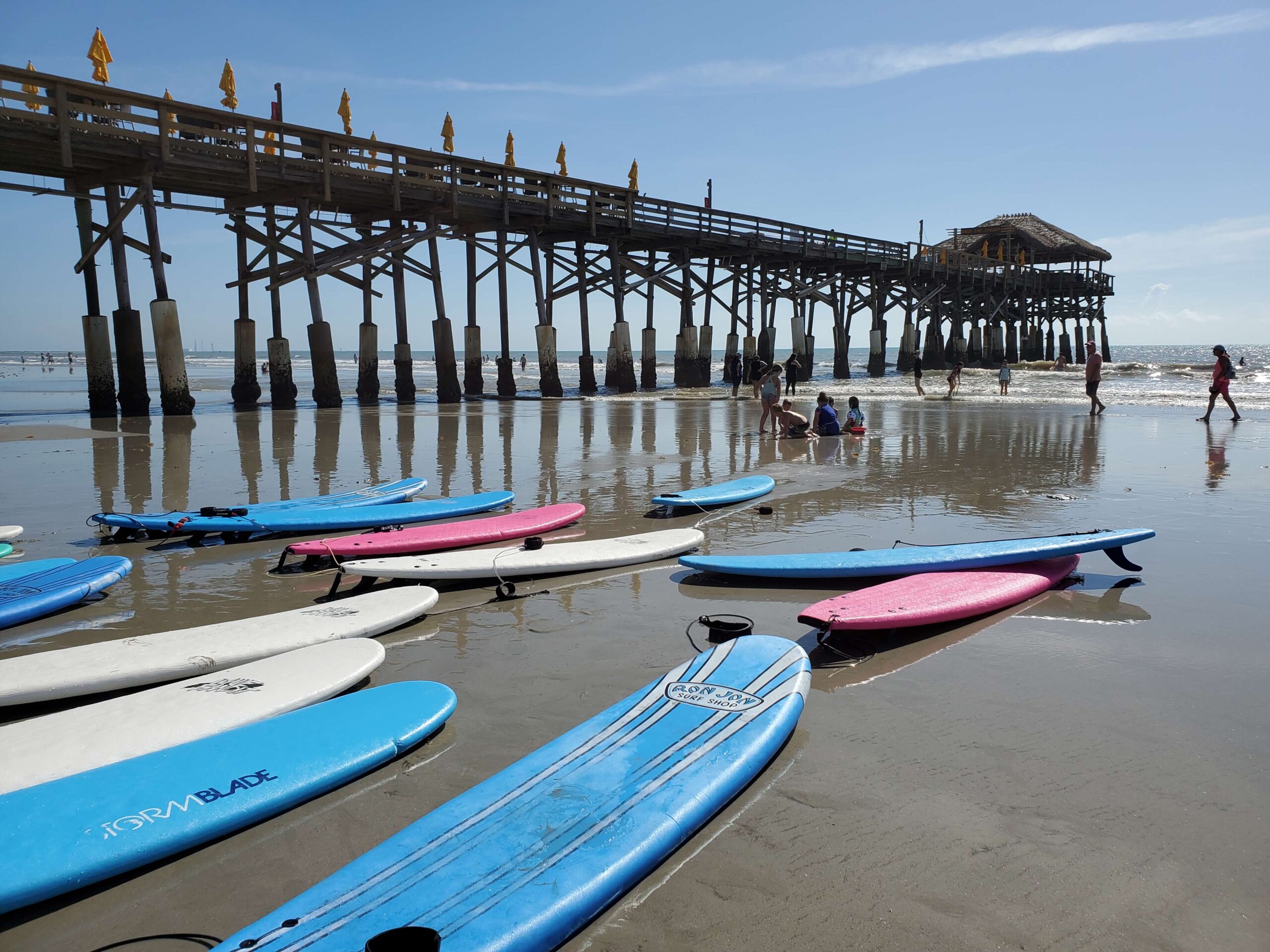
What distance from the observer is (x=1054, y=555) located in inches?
216

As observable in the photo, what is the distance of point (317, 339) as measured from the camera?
60.7ft

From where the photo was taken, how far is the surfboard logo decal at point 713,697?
3275mm

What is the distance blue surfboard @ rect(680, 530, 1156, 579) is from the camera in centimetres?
532

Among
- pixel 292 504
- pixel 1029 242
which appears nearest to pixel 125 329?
pixel 292 504

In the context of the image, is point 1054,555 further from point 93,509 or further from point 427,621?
point 93,509

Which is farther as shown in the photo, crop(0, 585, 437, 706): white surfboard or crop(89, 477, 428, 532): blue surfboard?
crop(89, 477, 428, 532): blue surfboard

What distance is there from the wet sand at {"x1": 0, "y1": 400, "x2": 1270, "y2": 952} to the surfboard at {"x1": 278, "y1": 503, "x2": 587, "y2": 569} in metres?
0.20

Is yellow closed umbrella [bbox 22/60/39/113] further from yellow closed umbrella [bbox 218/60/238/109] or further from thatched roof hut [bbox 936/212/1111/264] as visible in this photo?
thatched roof hut [bbox 936/212/1111/264]

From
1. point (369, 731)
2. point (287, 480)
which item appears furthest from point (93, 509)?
point (369, 731)

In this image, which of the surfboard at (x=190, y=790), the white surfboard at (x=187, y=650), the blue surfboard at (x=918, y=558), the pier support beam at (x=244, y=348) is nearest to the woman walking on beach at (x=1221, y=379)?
the blue surfboard at (x=918, y=558)

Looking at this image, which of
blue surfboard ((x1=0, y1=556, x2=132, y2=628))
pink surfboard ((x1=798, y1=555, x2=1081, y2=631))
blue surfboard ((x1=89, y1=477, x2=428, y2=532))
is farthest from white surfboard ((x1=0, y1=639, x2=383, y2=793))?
blue surfboard ((x1=89, y1=477, x2=428, y2=532))

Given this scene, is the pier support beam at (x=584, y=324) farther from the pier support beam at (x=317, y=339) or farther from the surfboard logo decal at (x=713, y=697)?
the surfboard logo decal at (x=713, y=697)

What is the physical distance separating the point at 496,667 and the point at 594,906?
1.92 meters

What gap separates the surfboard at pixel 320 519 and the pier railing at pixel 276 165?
1040cm
